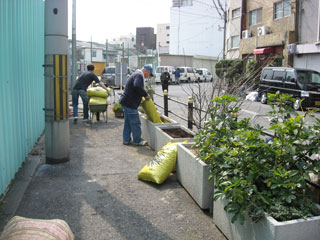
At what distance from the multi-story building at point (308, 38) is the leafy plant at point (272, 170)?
2027 cm

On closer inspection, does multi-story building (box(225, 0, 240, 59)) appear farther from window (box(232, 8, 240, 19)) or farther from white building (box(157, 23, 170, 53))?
white building (box(157, 23, 170, 53))

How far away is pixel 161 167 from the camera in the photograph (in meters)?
5.04

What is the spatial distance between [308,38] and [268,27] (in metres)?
5.10

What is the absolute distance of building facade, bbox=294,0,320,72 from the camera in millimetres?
21531

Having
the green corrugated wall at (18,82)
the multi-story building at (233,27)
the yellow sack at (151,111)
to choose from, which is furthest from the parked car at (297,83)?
the multi-story building at (233,27)

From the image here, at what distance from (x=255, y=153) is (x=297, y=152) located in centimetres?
37

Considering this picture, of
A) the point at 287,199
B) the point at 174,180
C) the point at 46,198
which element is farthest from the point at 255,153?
the point at 46,198

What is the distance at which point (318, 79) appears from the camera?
1692cm

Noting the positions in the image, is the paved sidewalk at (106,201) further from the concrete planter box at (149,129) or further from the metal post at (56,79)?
the concrete planter box at (149,129)

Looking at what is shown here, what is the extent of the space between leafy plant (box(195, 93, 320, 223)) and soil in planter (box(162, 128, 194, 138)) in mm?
2925

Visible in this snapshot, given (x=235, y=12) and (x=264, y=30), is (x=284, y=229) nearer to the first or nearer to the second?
(x=264, y=30)

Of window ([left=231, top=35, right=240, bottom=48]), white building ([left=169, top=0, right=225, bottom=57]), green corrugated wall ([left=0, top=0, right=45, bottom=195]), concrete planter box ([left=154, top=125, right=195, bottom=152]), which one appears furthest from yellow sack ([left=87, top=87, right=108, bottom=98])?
white building ([left=169, top=0, right=225, bottom=57])

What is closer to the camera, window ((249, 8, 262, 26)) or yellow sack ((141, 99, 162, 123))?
yellow sack ((141, 99, 162, 123))

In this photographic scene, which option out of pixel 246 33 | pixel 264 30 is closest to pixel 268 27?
pixel 264 30
